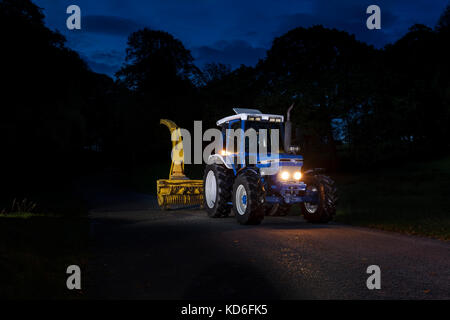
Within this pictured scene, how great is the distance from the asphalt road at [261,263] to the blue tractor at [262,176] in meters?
0.75

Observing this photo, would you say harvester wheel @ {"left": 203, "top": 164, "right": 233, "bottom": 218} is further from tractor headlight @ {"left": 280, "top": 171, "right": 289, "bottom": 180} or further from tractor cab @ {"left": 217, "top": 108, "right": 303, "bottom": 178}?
tractor headlight @ {"left": 280, "top": 171, "right": 289, "bottom": 180}

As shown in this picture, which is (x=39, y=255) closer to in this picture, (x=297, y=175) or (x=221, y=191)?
(x=221, y=191)

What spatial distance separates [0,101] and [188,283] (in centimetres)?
2185

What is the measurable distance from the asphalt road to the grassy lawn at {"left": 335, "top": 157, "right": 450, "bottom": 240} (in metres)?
1.45

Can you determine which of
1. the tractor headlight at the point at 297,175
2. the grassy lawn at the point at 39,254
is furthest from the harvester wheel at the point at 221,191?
the grassy lawn at the point at 39,254

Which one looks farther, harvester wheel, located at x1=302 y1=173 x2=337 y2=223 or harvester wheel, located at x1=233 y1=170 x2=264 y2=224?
harvester wheel, located at x1=302 y1=173 x2=337 y2=223

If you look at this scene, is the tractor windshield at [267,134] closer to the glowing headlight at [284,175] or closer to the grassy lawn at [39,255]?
the glowing headlight at [284,175]

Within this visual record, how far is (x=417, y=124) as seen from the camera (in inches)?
1161

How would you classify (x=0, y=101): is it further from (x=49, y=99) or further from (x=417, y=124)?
(x=417, y=124)

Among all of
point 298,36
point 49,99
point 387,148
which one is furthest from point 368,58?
point 49,99

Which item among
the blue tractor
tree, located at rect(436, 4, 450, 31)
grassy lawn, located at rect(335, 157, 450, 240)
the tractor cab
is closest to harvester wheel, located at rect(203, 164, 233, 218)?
the blue tractor

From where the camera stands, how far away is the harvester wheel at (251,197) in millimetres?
10992

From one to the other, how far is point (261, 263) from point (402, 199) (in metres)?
13.4

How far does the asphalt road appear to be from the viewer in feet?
18.2
